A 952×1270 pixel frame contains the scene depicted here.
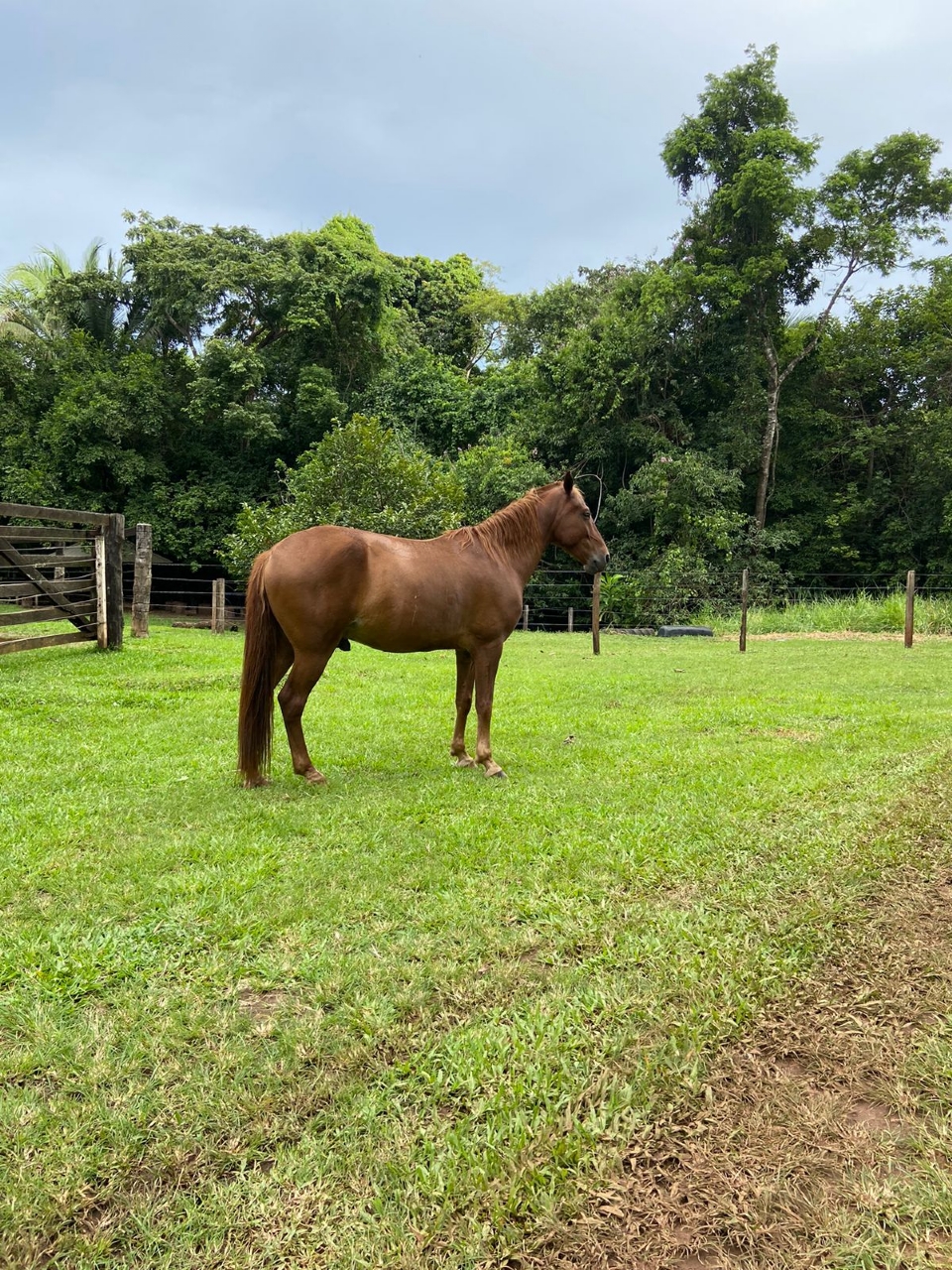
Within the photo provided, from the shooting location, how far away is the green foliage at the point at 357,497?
52.5 feet

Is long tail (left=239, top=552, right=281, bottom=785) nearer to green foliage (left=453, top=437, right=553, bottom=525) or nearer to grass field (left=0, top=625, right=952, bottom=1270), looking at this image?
grass field (left=0, top=625, right=952, bottom=1270)

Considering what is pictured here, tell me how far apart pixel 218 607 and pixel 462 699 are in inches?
443

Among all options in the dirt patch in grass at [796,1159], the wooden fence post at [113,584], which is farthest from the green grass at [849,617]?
the dirt patch in grass at [796,1159]

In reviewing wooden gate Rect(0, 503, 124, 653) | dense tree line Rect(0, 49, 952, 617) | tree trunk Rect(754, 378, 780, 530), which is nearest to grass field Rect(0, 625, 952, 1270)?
wooden gate Rect(0, 503, 124, 653)

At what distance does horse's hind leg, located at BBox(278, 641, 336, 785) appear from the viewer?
416cm

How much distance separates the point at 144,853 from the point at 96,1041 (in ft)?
4.13

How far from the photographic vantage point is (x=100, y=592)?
892 cm

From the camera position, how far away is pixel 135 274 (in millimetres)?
21797

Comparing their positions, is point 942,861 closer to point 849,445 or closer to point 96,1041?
point 96,1041

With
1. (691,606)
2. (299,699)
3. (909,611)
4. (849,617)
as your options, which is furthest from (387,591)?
(691,606)

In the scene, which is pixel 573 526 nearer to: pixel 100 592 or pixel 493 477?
pixel 100 592

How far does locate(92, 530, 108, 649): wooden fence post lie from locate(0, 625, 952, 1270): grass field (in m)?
4.24

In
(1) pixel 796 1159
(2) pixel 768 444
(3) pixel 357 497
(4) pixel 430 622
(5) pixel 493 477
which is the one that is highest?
(2) pixel 768 444

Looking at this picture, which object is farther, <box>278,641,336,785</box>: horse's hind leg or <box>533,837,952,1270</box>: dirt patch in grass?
<box>278,641,336,785</box>: horse's hind leg
